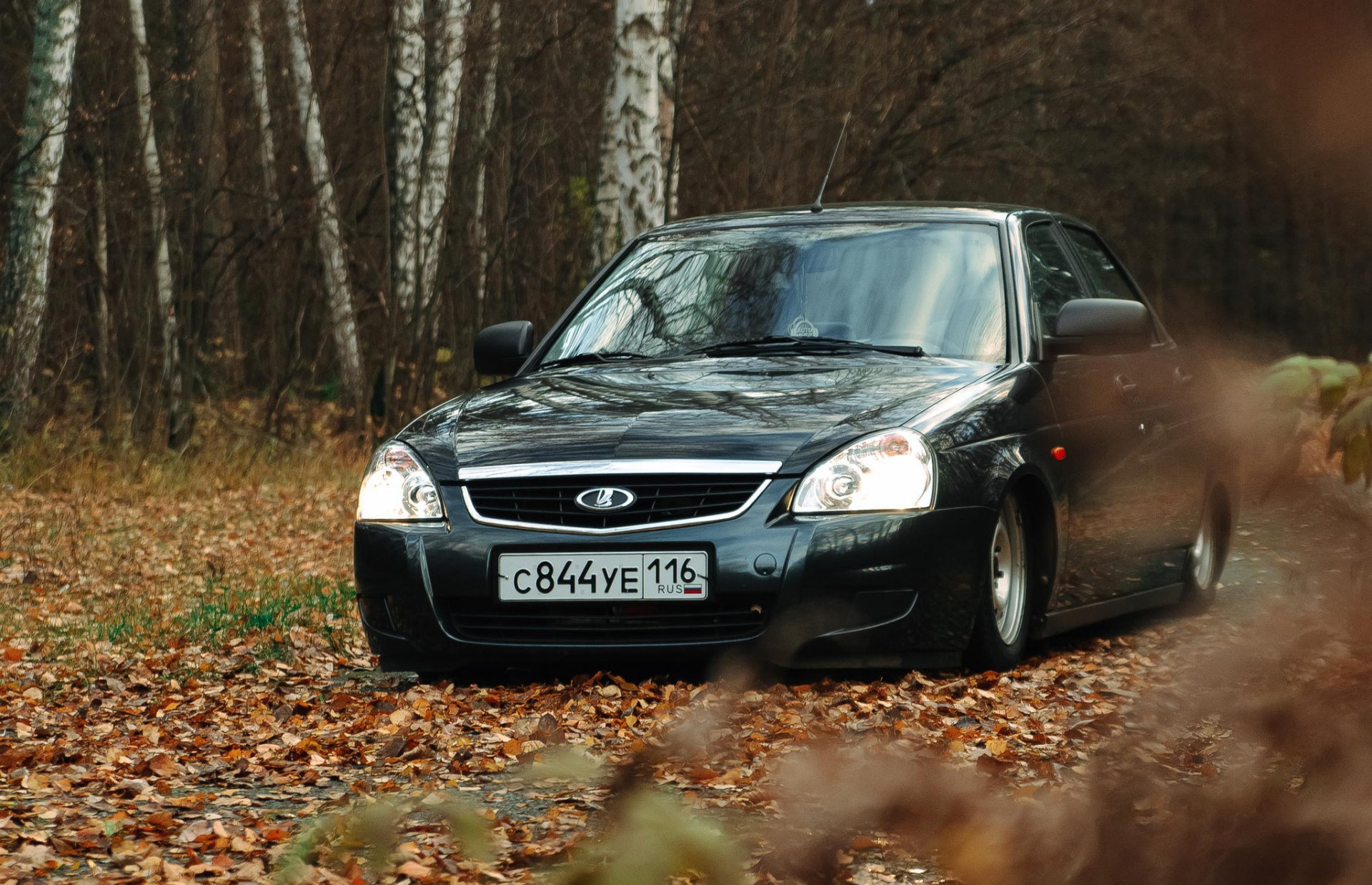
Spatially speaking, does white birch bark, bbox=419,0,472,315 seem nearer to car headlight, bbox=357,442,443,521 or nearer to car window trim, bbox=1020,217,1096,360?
car window trim, bbox=1020,217,1096,360

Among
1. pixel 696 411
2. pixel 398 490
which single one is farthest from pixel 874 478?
pixel 398 490

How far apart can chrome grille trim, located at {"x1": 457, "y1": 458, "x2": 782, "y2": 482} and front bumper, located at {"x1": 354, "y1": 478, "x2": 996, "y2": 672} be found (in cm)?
9

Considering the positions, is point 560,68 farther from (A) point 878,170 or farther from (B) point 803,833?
(B) point 803,833

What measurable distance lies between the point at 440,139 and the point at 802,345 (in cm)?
1410

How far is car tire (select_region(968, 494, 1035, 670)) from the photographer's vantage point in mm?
5727

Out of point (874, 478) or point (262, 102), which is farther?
point (262, 102)

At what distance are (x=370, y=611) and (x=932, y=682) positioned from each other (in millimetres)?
1830

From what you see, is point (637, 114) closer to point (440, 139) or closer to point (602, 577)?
point (440, 139)

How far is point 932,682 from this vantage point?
5.66 metres

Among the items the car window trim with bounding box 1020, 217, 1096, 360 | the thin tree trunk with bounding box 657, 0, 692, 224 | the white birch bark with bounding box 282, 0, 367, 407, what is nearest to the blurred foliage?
the car window trim with bounding box 1020, 217, 1096, 360

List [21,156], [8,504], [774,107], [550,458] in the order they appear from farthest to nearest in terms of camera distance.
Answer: [774,107] → [21,156] → [8,504] → [550,458]

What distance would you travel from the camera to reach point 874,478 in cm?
539

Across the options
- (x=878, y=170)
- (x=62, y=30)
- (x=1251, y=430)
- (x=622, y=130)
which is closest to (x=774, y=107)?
(x=878, y=170)

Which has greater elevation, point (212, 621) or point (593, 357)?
point (593, 357)
